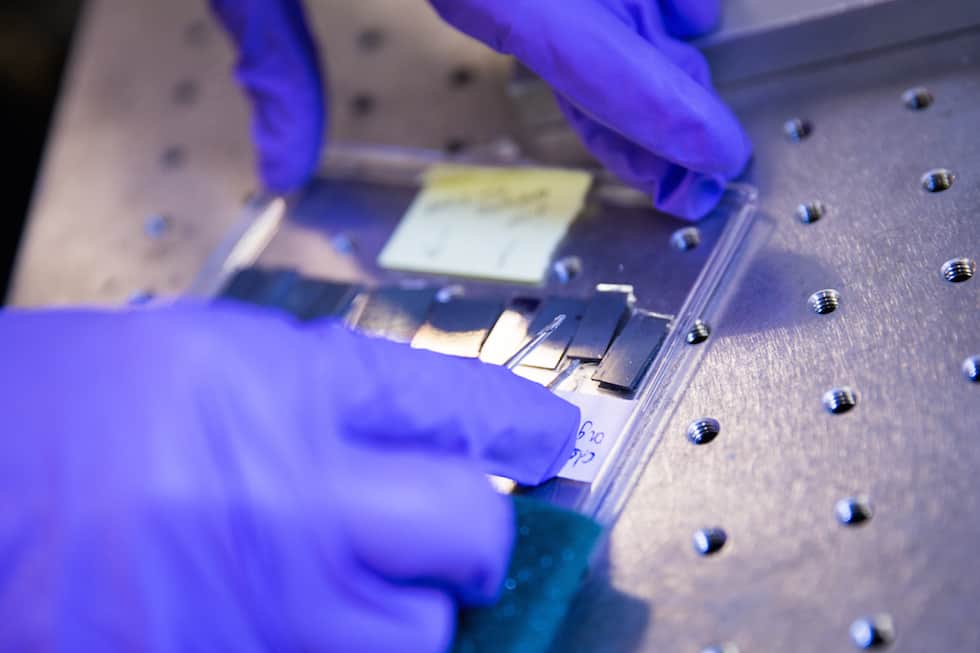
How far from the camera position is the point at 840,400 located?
0.82 m

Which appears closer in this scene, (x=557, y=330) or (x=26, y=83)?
(x=557, y=330)

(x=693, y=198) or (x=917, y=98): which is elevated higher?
(x=917, y=98)

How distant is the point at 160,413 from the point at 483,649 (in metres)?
0.28

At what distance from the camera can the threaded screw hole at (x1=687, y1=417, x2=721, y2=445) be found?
850mm

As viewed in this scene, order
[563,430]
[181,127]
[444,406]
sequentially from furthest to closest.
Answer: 1. [181,127]
2. [563,430]
3. [444,406]

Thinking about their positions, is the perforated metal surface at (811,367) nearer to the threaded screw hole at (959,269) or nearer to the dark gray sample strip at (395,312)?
the threaded screw hole at (959,269)

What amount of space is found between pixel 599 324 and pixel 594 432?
0.12 metres

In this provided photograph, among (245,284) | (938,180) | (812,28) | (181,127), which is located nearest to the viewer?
(938,180)

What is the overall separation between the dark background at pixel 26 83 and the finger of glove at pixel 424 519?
1.70m

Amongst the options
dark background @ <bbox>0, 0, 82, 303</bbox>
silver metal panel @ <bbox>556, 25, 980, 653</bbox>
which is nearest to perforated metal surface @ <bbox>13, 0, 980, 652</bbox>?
silver metal panel @ <bbox>556, 25, 980, 653</bbox>

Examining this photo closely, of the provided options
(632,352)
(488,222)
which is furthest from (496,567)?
(488,222)

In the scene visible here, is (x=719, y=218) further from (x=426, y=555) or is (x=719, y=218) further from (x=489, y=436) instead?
(x=426, y=555)

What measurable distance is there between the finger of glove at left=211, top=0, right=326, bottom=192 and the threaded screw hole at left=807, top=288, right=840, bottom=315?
61 centimetres

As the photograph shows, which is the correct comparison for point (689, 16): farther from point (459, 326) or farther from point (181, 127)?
point (181, 127)
